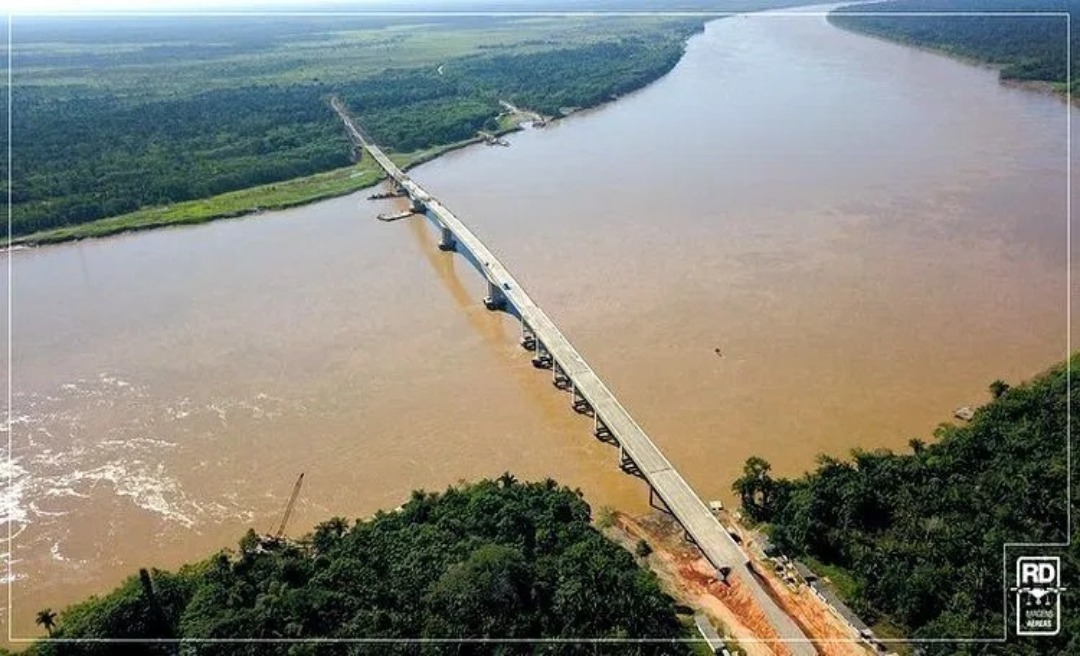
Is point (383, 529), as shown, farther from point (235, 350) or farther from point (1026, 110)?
point (1026, 110)

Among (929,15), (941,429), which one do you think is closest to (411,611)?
(941,429)

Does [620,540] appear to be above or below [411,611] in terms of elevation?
below

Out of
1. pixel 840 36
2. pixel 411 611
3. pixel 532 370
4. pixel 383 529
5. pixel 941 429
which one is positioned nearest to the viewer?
pixel 411 611

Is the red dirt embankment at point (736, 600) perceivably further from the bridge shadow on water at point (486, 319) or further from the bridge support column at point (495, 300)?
the bridge support column at point (495, 300)

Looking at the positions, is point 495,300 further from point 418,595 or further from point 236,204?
point 236,204

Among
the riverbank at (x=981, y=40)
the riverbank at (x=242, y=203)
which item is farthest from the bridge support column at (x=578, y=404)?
the riverbank at (x=981, y=40)

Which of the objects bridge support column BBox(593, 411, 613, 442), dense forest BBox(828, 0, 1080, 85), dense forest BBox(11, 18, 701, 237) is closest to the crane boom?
bridge support column BBox(593, 411, 613, 442)
